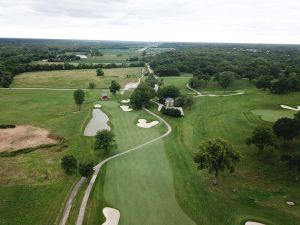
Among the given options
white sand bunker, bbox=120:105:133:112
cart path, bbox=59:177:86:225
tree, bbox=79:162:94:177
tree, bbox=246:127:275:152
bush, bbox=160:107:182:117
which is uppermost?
tree, bbox=246:127:275:152

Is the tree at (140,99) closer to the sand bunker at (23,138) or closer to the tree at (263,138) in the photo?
Answer: the sand bunker at (23,138)

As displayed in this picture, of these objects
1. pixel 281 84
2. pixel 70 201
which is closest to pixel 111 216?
pixel 70 201

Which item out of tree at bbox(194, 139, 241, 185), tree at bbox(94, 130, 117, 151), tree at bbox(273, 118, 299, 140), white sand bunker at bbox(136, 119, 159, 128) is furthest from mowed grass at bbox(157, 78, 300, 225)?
tree at bbox(94, 130, 117, 151)

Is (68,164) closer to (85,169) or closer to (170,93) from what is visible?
(85,169)

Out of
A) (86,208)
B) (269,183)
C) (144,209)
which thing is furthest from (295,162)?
(86,208)

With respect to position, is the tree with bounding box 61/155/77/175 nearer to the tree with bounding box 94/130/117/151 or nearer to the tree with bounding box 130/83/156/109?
the tree with bounding box 94/130/117/151

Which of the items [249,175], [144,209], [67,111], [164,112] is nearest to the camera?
[144,209]

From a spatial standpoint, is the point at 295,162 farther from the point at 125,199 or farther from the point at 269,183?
the point at 125,199
